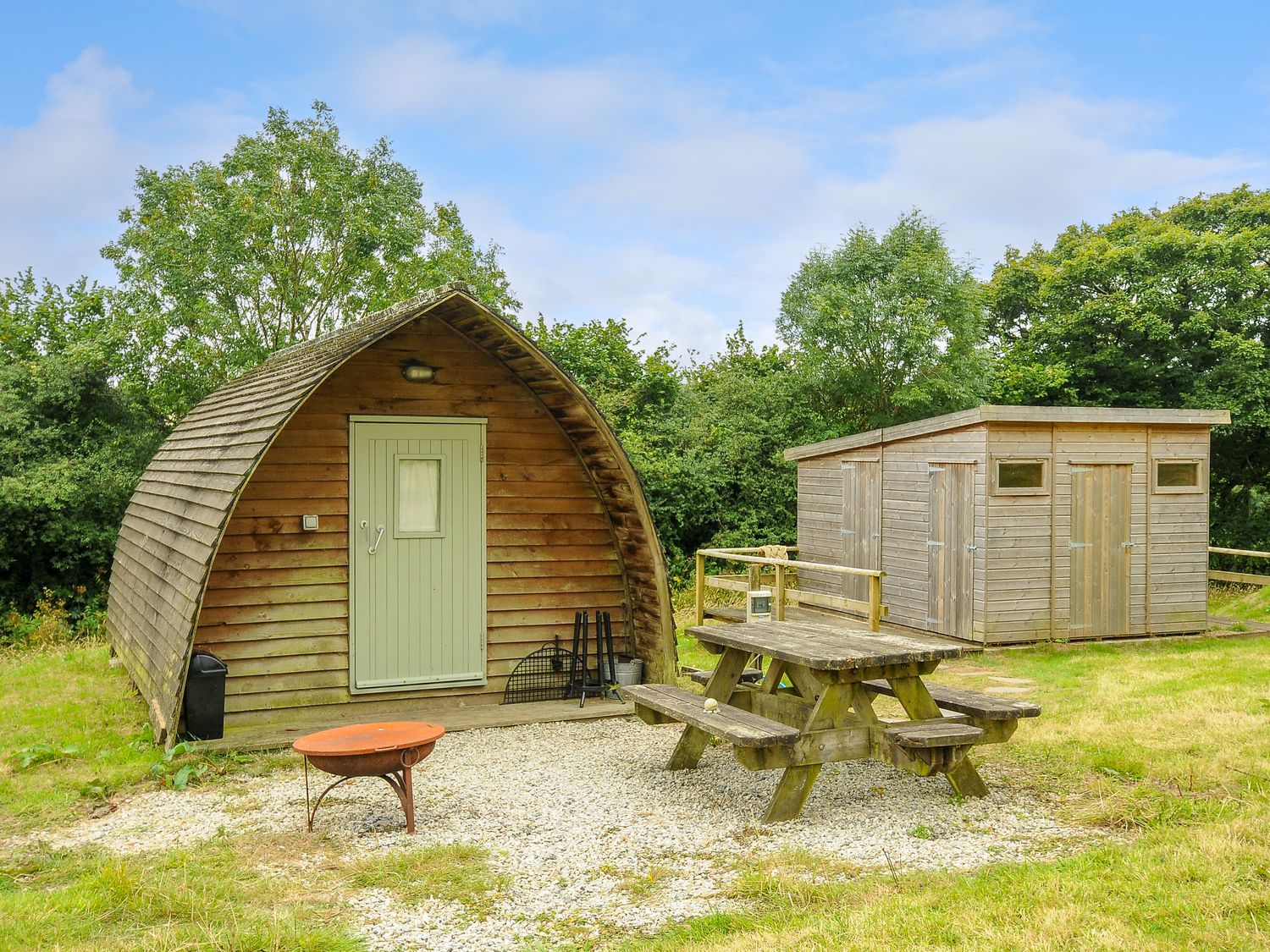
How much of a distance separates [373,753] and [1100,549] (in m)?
8.69

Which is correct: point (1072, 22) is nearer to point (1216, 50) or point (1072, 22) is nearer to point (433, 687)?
point (1216, 50)

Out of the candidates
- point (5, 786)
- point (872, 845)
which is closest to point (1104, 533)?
point (872, 845)

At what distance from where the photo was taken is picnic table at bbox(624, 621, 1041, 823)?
4.81 metres

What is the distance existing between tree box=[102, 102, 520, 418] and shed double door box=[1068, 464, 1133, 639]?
38.9 feet

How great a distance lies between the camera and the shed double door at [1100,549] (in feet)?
34.4

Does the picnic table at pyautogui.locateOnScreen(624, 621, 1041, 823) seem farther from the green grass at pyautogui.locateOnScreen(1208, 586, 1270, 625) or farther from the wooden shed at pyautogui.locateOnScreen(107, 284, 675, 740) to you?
the green grass at pyautogui.locateOnScreen(1208, 586, 1270, 625)

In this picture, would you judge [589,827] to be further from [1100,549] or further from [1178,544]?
[1178,544]

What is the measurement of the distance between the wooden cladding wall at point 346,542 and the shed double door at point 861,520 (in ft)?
16.6

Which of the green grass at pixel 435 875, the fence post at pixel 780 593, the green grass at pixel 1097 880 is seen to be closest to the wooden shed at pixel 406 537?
the fence post at pixel 780 593

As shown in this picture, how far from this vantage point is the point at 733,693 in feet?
19.7

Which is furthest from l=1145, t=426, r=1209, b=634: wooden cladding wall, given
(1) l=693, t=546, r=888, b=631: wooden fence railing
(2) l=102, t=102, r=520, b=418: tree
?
(2) l=102, t=102, r=520, b=418: tree

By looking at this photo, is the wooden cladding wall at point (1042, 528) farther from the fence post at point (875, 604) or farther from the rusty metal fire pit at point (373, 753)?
the rusty metal fire pit at point (373, 753)

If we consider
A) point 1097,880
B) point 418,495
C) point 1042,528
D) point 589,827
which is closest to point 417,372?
point 418,495

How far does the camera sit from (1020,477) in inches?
405
